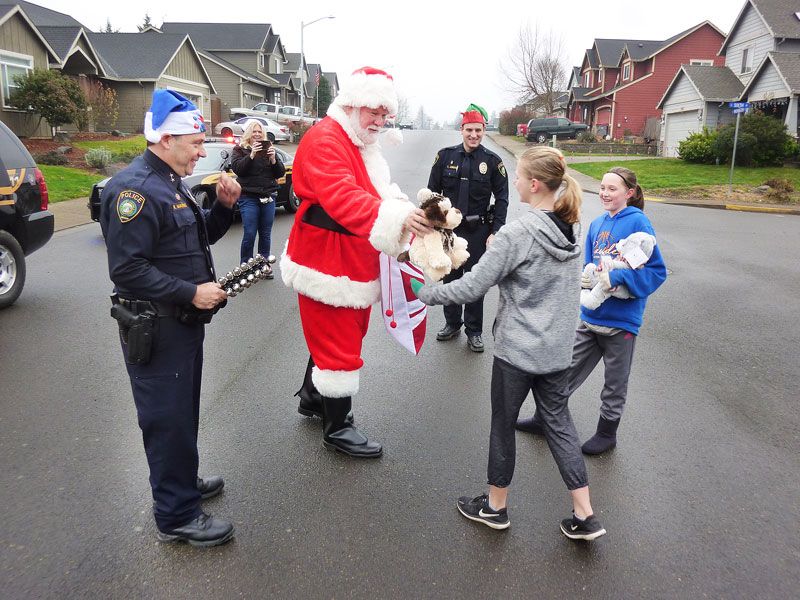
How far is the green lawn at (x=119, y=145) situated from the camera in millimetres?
23516

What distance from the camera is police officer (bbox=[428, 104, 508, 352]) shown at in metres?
5.71

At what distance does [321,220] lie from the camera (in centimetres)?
346

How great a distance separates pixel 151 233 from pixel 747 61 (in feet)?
130

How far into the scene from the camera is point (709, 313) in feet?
24.1

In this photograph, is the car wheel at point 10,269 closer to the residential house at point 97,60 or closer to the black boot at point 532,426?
the black boot at point 532,426

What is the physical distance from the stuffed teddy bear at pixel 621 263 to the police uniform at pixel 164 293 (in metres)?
2.19

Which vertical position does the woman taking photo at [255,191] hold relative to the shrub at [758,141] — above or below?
below

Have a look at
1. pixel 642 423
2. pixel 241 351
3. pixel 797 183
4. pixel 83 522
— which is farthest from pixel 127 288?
pixel 797 183

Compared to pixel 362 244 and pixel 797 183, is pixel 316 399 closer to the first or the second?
pixel 362 244

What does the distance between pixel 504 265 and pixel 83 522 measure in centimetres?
242

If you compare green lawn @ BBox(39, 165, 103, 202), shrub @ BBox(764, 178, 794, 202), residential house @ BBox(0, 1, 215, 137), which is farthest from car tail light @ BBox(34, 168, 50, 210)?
shrub @ BBox(764, 178, 794, 202)

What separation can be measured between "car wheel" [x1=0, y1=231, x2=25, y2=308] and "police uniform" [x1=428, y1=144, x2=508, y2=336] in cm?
462

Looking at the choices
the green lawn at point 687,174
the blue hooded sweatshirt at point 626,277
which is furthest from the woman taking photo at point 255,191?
the green lawn at point 687,174

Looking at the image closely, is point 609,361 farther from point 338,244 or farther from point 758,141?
A: point 758,141
